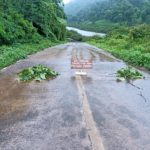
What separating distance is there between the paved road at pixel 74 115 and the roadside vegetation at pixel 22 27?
6.14 meters

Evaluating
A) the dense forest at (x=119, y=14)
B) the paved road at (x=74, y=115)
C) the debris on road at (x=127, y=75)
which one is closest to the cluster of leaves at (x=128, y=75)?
the debris on road at (x=127, y=75)

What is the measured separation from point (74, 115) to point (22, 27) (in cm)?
2578

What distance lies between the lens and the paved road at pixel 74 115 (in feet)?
20.0

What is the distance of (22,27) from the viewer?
107 ft

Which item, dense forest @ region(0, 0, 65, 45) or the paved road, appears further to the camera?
dense forest @ region(0, 0, 65, 45)

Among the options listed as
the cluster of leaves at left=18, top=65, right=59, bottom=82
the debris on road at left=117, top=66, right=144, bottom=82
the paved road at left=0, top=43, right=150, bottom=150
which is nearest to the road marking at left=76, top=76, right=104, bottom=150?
the paved road at left=0, top=43, right=150, bottom=150

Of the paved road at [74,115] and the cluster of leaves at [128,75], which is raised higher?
the paved road at [74,115]

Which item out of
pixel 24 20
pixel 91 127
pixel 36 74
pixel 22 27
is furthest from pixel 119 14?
pixel 91 127

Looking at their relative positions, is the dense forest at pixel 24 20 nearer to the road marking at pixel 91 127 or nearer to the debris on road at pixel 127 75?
the debris on road at pixel 127 75

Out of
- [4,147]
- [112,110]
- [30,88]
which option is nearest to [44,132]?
[4,147]

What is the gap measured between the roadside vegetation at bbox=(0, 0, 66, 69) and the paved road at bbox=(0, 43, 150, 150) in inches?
242

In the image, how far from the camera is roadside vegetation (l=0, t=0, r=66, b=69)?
2237 cm

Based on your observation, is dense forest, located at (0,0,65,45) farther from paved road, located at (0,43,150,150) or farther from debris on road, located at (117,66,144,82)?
paved road, located at (0,43,150,150)

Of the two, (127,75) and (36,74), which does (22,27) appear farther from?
(127,75)
